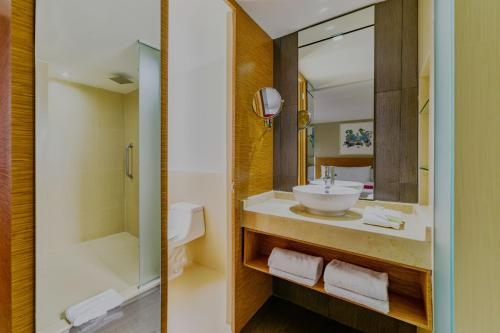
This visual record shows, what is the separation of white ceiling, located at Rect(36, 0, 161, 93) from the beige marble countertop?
3.50 ft

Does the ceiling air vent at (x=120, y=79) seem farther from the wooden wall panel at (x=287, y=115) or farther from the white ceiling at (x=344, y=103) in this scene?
the white ceiling at (x=344, y=103)

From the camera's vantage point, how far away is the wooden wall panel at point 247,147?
4.66 ft

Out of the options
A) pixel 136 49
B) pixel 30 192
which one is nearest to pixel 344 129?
pixel 136 49

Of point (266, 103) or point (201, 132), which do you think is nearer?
point (266, 103)

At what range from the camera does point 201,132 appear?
7.16ft

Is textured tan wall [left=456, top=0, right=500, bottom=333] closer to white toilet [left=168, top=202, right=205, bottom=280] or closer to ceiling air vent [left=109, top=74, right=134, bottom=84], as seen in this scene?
ceiling air vent [left=109, top=74, right=134, bottom=84]

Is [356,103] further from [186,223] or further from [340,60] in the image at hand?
[186,223]

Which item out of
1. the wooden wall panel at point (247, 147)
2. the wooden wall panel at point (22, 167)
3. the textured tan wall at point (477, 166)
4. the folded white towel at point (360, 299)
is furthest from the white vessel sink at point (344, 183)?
the wooden wall panel at point (22, 167)

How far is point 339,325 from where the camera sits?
58.7 inches

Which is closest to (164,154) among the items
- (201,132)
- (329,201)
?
(329,201)

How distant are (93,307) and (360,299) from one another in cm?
126

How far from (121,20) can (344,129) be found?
149 centimetres

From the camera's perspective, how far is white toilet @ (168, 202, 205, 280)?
1.92 m

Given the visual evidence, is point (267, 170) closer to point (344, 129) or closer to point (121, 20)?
point (344, 129)
